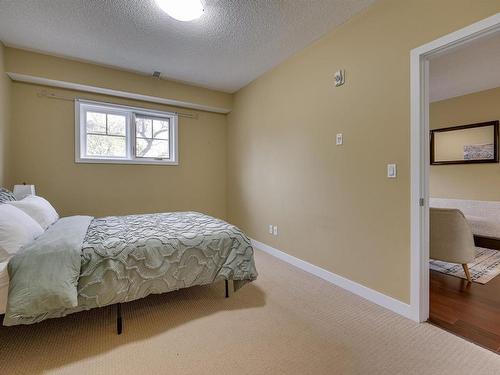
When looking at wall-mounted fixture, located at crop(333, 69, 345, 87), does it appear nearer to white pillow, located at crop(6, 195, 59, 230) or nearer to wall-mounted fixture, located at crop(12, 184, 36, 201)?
white pillow, located at crop(6, 195, 59, 230)

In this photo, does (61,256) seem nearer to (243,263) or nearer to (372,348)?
(243,263)

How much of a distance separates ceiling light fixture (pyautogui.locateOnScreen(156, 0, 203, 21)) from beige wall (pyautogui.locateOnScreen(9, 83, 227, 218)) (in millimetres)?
Answer: 2031

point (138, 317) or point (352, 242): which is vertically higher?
point (352, 242)

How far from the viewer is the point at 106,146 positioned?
3.54m

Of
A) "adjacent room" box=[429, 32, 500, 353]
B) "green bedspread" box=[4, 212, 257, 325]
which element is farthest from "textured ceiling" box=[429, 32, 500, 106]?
"green bedspread" box=[4, 212, 257, 325]

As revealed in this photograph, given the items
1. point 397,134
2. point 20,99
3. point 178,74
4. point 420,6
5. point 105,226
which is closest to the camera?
point 420,6

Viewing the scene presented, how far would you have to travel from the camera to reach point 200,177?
4.26 meters

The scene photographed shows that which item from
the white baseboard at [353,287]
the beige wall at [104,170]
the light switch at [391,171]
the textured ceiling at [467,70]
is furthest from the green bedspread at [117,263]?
the textured ceiling at [467,70]

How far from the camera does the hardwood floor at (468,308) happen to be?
5.69 feet

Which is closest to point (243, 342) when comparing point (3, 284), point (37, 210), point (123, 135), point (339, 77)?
point (3, 284)

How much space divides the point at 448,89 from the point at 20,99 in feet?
19.9

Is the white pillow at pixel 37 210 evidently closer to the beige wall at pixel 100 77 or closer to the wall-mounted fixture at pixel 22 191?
the wall-mounted fixture at pixel 22 191

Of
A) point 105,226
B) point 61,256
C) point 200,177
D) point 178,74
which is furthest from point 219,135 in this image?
point 61,256

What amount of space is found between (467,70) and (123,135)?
4.84 metres
